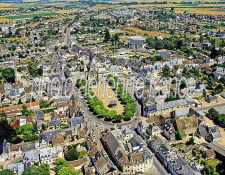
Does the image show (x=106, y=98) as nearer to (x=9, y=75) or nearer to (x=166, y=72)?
(x=166, y=72)

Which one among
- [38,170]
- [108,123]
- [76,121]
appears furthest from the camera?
[108,123]

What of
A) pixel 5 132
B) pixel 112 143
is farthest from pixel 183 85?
pixel 5 132

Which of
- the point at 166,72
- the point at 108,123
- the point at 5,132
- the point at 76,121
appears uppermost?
the point at 166,72

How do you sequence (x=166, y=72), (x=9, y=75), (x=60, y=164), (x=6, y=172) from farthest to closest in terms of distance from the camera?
(x=9, y=75)
(x=166, y=72)
(x=60, y=164)
(x=6, y=172)

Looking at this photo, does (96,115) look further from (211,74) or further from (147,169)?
(211,74)

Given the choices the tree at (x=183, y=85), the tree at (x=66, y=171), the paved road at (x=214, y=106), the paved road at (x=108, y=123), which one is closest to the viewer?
the tree at (x=66, y=171)

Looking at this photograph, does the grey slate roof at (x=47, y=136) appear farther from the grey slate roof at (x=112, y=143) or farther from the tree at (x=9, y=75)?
the tree at (x=9, y=75)

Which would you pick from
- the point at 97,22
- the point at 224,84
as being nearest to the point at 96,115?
the point at 224,84

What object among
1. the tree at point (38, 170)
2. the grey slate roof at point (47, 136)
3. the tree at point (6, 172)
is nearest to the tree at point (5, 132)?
the grey slate roof at point (47, 136)

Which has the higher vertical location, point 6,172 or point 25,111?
point 25,111

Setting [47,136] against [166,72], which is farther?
[166,72]

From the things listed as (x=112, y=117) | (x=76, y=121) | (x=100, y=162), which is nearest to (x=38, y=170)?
(x=100, y=162)
